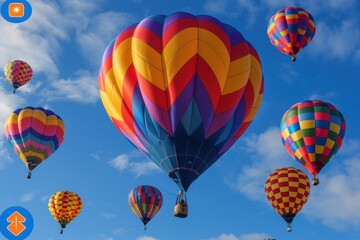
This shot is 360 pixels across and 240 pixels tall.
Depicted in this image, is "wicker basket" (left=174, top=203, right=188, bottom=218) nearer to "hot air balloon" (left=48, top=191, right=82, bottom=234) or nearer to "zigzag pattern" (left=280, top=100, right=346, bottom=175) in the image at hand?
"zigzag pattern" (left=280, top=100, right=346, bottom=175)

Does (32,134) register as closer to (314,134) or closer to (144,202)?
(144,202)

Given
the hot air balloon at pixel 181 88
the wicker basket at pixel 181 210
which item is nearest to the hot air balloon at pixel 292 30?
the hot air balloon at pixel 181 88

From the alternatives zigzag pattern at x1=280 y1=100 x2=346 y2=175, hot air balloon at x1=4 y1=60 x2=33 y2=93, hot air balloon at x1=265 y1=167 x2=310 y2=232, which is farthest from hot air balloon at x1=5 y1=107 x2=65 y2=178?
zigzag pattern at x1=280 y1=100 x2=346 y2=175

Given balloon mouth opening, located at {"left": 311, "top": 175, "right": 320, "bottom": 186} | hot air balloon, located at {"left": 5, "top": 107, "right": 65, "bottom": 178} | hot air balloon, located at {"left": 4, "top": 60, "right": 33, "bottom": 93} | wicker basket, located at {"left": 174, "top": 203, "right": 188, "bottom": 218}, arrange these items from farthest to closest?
hot air balloon, located at {"left": 4, "top": 60, "right": 33, "bottom": 93} → hot air balloon, located at {"left": 5, "top": 107, "right": 65, "bottom": 178} → balloon mouth opening, located at {"left": 311, "top": 175, "right": 320, "bottom": 186} → wicker basket, located at {"left": 174, "top": 203, "right": 188, "bottom": 218}

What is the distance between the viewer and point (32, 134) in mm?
28047

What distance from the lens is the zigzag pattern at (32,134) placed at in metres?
28.0

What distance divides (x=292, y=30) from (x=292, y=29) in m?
0.05

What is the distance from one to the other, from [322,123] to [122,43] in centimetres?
959

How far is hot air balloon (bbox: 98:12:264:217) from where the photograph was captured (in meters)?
18.0

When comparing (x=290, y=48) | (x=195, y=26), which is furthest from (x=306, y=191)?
(x=195, y=26)

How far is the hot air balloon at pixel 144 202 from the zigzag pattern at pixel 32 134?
5054mm

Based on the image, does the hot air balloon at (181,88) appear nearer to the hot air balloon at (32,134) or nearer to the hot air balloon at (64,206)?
the hot air balloon at (32,134)

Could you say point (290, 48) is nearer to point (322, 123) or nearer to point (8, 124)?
point (322, 123)

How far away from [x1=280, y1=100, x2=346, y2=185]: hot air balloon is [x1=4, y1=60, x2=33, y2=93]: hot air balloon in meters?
19.2
